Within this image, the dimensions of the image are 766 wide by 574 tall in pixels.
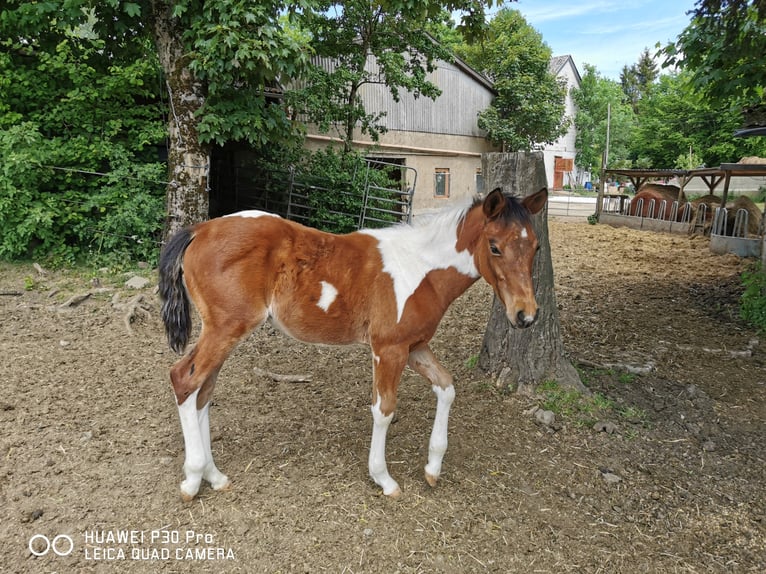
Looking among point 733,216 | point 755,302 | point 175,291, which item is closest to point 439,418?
point 175,291

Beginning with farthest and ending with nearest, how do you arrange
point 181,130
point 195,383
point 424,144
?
point 424,144 < point 181,130 < point 195,383

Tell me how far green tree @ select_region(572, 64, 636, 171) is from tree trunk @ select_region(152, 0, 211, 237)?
4224 cm

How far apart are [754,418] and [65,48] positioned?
398 inches

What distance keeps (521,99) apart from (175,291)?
23612 mm

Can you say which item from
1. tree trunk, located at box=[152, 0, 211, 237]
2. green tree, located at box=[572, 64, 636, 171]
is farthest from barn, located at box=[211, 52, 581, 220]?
green tree, located at box=[572, 64, 636, 171]

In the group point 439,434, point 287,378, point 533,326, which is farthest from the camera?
point 287,378

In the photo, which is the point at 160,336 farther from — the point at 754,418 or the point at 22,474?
the point at 754,418

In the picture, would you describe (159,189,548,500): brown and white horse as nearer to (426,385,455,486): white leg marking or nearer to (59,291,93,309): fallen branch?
(426,385,455,486): white leg marking

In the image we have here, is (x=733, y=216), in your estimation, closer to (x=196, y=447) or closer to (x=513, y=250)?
(x=513, y=250)

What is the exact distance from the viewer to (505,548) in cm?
257

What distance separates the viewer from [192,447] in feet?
9.14

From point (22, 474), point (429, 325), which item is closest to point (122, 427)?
point (22, 474)

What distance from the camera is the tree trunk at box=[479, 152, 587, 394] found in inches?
162

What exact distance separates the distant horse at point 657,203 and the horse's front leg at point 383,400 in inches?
603
